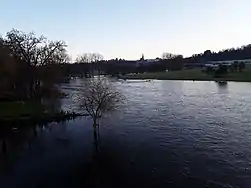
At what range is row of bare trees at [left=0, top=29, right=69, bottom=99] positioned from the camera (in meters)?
49.5

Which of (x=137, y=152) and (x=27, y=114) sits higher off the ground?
(x=27, y=114)

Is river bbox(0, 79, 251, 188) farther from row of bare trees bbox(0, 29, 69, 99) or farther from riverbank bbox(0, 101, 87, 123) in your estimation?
row of bare trees bbox(0, 29, 69, 99)

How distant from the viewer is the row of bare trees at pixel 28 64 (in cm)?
4950

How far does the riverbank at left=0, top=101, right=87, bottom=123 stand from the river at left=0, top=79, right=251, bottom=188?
1.99 meters

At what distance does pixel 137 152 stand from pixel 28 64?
34.0 meters

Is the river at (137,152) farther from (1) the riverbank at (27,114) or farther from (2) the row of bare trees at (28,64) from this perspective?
(2) the row of bare trees at (28,64)

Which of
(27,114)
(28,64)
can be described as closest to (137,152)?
(27,114)

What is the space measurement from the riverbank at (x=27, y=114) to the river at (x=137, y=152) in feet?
6.53

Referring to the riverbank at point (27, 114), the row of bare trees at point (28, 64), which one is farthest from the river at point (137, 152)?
the row of bare trees at point (28, 64)

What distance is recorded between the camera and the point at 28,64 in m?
53.5

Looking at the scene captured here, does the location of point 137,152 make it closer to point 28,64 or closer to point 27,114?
point 27,114

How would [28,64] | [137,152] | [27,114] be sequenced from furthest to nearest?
[28,64], [27,114], [137,152]

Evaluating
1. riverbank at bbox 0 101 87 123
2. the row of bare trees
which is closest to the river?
riverbank at bbox 0 101 87 123

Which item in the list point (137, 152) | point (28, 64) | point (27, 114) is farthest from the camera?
point (28, 64)
